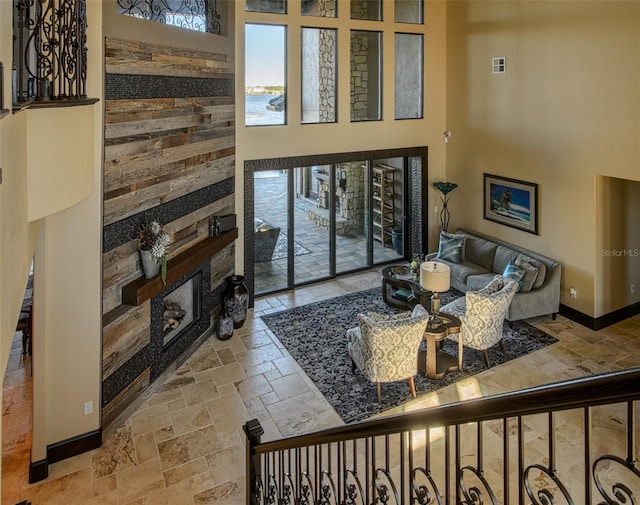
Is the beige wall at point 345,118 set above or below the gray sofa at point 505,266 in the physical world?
above

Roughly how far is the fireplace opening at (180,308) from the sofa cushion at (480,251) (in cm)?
529

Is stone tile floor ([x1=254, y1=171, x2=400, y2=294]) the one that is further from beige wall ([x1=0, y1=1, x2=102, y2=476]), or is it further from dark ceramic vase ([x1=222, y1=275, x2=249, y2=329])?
beige wall ([x1=0, y1=1, x2=102, y2=476])

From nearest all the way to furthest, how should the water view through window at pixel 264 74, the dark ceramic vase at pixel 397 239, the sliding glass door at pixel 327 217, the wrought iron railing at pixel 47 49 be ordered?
the wrought iron railing at pixel 47 49 < the water view through window at pixel 264 74 < the sliding glass door at pixel 327 217 < the dark ceramic vase at pixel 397 239

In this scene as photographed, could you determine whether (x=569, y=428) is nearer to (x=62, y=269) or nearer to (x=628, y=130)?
(x=628, y=130)

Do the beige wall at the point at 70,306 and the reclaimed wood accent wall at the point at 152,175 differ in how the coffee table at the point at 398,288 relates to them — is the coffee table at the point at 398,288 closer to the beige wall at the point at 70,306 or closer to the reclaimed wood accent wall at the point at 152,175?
the reclaimed wood accent wall at the point at 152,175

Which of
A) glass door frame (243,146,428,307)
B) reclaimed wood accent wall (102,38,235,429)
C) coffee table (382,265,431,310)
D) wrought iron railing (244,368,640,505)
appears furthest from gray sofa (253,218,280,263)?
wrought iron railing (244,368,640,505)

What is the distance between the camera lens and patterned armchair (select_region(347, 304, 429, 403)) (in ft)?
19.0

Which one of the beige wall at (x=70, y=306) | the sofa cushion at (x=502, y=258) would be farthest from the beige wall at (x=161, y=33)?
the sofa cushion at (x=502, y=258)

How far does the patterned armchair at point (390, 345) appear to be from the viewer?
19.0 feet

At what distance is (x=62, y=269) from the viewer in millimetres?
4801

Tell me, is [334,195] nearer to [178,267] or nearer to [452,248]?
[452,248]

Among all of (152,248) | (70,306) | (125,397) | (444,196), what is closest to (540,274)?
(444,196)

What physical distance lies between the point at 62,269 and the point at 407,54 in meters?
7.97

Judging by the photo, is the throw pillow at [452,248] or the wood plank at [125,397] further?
the throw pillow at [452,248]
